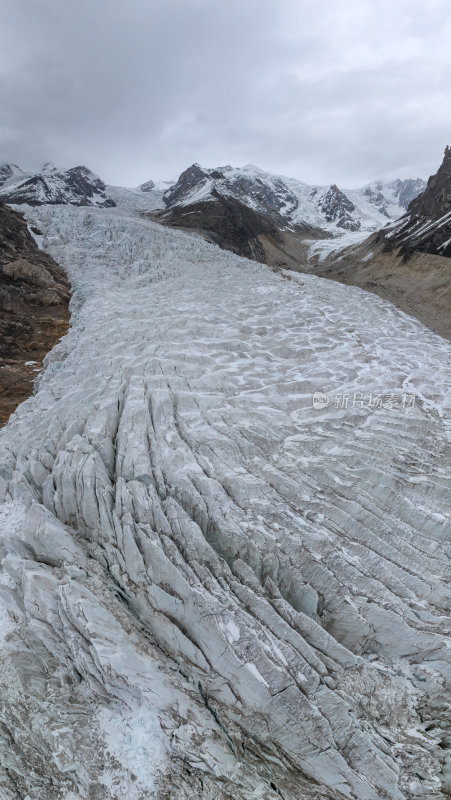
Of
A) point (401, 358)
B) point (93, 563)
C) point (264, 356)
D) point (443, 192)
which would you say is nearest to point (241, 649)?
point (93, 563)

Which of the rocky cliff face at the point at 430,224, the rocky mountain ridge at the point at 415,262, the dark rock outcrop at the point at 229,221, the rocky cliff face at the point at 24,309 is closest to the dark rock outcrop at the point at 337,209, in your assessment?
the dark rock outcrop at the point at 229,221

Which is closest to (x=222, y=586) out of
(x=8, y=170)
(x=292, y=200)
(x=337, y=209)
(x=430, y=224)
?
(x=430, y=224)

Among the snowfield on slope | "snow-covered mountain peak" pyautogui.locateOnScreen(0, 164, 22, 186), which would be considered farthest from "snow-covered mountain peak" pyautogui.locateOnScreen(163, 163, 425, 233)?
the snowfield on slope

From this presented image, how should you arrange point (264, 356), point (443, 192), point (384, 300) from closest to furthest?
point (264, 356) < point (384, 300) < point (443, 192)

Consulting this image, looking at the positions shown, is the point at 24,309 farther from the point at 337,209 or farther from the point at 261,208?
the point at 337,209

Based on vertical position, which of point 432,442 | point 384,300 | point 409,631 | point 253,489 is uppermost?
point 384,300

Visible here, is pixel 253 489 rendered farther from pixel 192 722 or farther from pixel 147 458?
pixel 192 722

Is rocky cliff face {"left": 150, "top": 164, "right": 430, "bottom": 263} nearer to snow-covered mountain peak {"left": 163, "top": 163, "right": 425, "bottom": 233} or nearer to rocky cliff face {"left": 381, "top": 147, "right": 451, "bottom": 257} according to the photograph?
snow-covered mountain peak {"left": 163, "top": 163, "right": 425, "bottom": 233}
